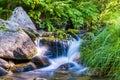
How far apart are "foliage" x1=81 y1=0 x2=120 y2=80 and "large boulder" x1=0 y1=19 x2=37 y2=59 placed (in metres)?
1.32

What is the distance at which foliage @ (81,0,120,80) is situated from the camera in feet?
20.5

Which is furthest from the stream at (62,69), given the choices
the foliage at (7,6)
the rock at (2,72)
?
the foliage at (7,6)

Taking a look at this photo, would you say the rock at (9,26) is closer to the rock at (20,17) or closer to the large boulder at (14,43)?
the large boulder at (14,43)

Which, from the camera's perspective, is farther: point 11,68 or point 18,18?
point 18,18

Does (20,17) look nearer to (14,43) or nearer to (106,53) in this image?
(14,43)

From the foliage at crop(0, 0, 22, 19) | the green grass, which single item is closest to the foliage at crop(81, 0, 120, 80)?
the green grass

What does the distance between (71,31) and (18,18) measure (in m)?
1.57

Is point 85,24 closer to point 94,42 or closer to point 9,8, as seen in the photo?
point 9,8

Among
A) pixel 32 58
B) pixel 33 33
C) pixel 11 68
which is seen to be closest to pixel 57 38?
pixel 33 33

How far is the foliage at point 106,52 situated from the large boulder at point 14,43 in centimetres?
132

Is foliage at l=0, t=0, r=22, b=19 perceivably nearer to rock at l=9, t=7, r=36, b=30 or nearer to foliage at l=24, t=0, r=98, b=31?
rock at l=9, t=7, r=36, b=30

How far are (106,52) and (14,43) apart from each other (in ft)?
7.48

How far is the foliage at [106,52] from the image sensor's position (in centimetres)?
623

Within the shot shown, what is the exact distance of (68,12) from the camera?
32.7 feet
